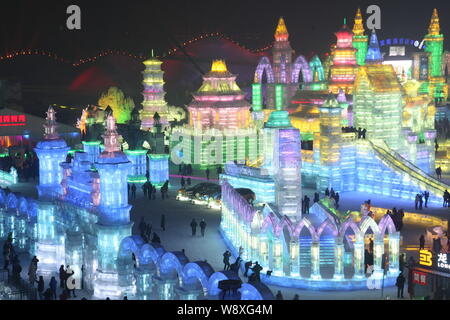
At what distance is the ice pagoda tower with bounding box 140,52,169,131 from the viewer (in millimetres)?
67812

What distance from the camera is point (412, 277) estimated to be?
111 ft

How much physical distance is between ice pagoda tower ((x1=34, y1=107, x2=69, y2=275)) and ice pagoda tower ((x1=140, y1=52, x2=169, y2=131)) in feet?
83.2

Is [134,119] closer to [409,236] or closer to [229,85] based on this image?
[229,85]

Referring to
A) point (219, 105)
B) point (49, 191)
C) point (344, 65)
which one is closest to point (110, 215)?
point (49, 191)

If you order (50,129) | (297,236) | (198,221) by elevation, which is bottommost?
(198,221)

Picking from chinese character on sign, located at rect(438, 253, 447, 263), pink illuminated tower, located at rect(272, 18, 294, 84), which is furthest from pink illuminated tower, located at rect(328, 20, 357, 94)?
chinese character on sign, located at rect(438, 253, 447, 263)

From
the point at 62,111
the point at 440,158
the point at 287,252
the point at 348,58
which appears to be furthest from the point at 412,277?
the point at 62,111

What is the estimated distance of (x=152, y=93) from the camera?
6831 centimetres

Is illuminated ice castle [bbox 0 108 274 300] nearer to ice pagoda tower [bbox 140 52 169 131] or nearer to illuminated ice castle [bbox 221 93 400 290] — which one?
illuminated ice castle [bbox 221 93 400 290]

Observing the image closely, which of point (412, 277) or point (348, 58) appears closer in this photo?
point (412, 277)

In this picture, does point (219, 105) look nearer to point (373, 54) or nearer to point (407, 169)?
point (373, 54)

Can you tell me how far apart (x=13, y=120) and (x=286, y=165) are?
1225 inches

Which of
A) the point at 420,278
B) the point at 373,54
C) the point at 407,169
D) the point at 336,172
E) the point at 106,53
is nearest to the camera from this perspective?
the point at 420,278
